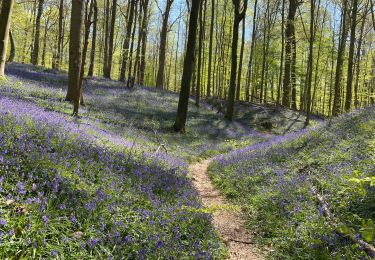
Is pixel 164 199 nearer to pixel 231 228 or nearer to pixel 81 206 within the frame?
pixel 231 228

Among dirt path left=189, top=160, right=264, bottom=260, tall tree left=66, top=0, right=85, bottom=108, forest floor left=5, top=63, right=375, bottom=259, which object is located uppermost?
tall tree left=66, top=0, right=85, bottom=108

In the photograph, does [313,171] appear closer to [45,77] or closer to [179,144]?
[179,144]

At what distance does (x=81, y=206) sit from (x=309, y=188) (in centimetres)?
505

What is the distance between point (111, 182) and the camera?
21.2 ft

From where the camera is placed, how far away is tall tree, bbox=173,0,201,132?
17.6m

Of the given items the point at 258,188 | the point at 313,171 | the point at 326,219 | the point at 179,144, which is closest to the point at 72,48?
the point at 179,144

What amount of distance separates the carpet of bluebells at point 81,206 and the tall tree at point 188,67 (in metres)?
10.9

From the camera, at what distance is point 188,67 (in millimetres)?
18094

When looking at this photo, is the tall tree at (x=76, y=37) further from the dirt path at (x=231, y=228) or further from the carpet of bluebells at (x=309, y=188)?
the dirt path at (x=231, y=228)

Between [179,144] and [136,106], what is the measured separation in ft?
25.8

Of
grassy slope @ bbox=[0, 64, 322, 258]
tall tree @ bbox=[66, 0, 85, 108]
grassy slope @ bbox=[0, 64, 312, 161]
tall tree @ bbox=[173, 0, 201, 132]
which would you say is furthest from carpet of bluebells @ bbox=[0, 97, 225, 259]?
tall tree @ bbox=[173, 0, 201, 132]

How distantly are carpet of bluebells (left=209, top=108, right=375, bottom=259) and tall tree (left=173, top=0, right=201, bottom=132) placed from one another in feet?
20.1

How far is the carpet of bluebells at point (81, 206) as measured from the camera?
4.16 m

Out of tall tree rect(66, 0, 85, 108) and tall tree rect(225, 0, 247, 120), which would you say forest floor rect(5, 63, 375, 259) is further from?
tall tree rect(225, 0, 247, 120)
